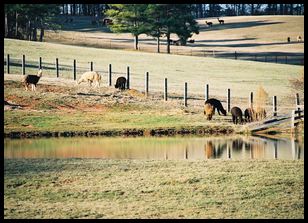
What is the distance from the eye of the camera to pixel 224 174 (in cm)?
1280

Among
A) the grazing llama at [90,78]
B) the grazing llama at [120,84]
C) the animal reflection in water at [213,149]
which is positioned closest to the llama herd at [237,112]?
the animal reflection in water at [213,149]

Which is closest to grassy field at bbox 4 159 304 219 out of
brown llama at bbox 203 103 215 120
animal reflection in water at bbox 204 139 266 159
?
animal reflection in water at bbox 204 139 266 159

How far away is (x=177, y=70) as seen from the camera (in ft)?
125

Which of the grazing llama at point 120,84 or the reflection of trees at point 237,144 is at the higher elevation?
the grazing llama at point 120,84

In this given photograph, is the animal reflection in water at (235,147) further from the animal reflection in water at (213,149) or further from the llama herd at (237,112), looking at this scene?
the llama herd at (237,112)

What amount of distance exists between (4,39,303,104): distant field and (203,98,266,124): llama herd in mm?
3387

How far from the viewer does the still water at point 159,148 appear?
16.5 meters

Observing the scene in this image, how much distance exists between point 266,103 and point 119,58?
16174 millimetres

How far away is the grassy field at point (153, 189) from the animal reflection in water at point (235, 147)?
256 centimetres

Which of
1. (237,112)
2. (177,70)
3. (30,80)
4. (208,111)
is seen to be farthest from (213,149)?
(177,70)

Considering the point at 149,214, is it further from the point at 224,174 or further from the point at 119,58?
the point at 119,58

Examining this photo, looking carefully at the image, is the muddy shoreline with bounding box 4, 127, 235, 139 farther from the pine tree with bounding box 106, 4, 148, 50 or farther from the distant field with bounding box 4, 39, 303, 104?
the pine tree with bounding box 106, 4, 148, 50

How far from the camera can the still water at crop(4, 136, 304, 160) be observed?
16.5 metres
